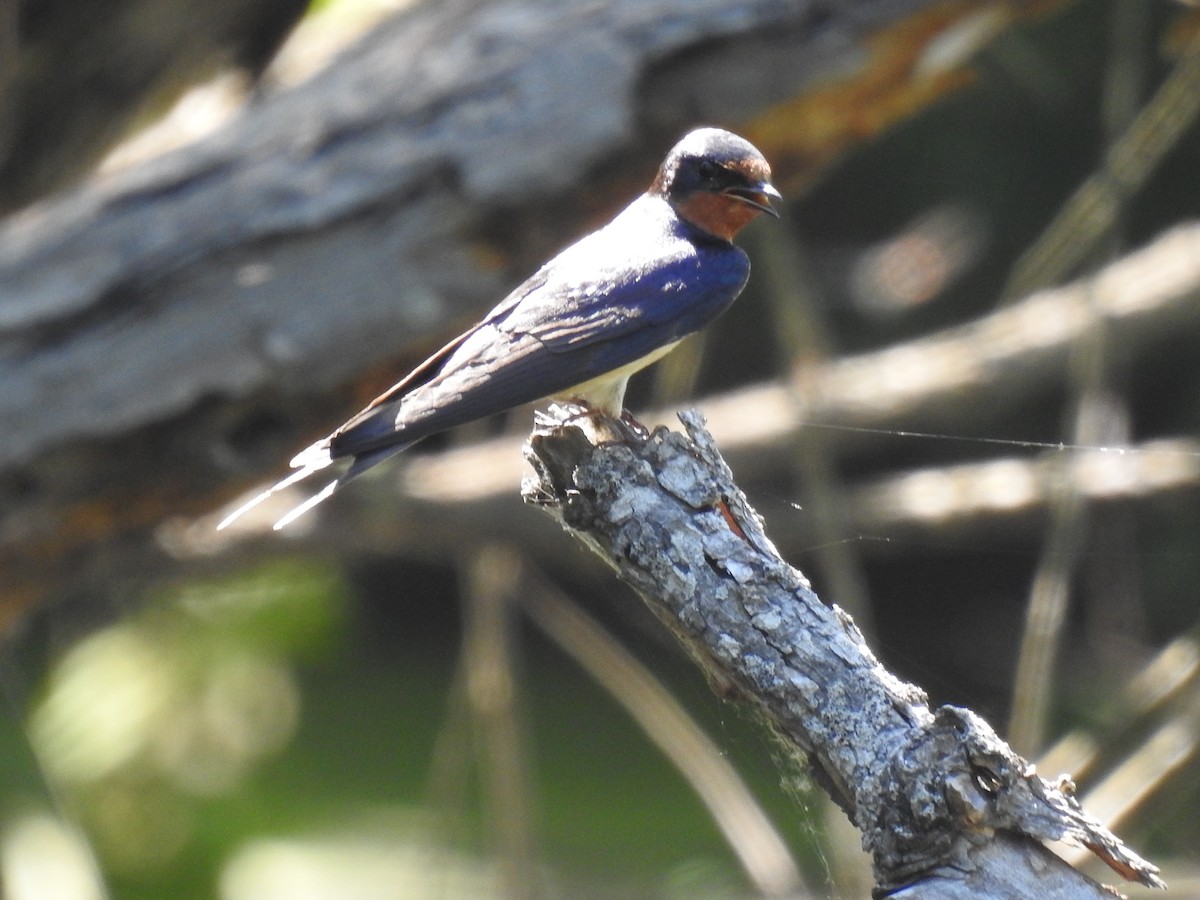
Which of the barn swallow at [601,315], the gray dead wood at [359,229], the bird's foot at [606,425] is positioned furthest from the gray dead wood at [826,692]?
the gray dead wood at [359,229]

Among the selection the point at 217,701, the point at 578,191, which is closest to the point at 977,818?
the point at 578,191

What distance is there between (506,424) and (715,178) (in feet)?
10.2

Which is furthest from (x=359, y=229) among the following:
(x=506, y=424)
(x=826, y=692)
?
(x=506, y=424)

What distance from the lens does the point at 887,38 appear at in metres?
2.68

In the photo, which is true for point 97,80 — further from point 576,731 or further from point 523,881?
point 576,731

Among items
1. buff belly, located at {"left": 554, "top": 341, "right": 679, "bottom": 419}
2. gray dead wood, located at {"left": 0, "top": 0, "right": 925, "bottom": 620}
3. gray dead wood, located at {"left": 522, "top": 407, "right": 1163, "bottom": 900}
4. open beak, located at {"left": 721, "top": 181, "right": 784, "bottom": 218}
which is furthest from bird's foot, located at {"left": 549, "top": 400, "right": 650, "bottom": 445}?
gray dead wood, located at {"left": 0, "top": 0, "right": 925, "bottom": 620}

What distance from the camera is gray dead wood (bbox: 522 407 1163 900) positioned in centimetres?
129

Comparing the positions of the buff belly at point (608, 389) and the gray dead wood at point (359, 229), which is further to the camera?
the gray dead wood at point (359, 229)

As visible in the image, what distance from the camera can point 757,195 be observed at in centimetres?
238

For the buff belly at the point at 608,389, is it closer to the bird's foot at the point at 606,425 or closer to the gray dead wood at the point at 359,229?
the bird's foot at the point at 606,425

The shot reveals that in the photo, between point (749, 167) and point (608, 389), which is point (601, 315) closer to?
point (608, 389)

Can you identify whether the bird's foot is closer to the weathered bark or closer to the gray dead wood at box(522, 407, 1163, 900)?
the gray dead wood at box(522, 407, 1163, 900)

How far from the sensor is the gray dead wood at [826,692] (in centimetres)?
129

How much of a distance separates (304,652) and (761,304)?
2.20m
